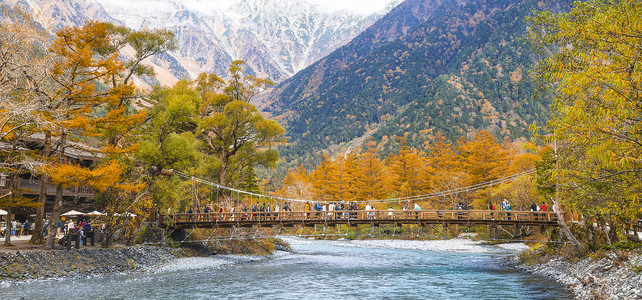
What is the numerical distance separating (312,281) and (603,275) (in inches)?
473

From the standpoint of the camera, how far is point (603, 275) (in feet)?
53.8

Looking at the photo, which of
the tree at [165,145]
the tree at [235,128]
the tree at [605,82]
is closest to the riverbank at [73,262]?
the tree at [165,145]

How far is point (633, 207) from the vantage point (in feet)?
36.0

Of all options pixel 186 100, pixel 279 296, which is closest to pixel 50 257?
pixel 279 296

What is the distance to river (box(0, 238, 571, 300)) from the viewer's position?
16953mm

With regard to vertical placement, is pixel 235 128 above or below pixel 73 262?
above

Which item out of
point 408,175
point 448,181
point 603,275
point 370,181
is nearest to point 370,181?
point 370,181

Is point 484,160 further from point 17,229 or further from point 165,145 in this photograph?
point 17,229

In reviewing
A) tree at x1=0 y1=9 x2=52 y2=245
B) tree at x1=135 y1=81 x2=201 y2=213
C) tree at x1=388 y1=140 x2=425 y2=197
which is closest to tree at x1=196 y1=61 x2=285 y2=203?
tree at x1=135 y1=81 x2=201 y2=213

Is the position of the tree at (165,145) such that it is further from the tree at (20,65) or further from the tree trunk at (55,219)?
the tree at (20,65)

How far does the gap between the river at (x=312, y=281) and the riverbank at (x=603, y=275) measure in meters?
0.75

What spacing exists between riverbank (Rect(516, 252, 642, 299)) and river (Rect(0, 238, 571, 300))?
2.46 feet

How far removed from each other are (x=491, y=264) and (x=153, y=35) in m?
26.0

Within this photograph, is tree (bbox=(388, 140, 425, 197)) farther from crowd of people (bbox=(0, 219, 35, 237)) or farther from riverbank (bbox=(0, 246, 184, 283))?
crowd of people (bbox=(0, 219, 35, 237))
